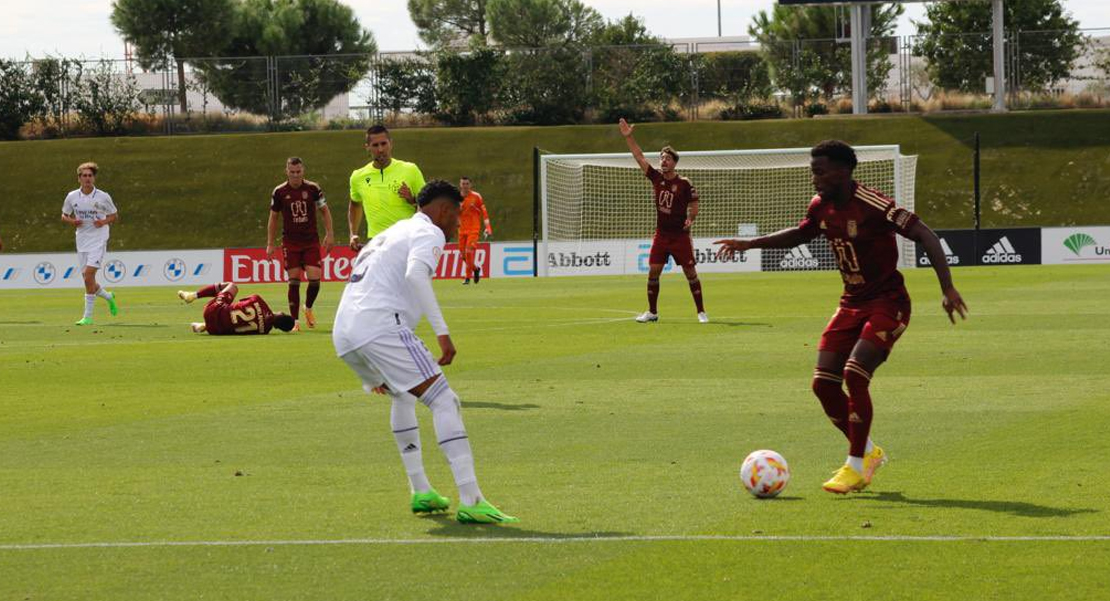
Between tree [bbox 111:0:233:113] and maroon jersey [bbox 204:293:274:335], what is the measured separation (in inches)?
2331

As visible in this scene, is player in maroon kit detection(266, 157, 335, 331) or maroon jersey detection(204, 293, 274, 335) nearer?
maroon jersey detection(204, 293, 274, 335)

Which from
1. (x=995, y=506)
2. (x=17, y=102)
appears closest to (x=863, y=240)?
(x=995, y=506)

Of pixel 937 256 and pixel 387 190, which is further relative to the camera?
pixel 387 190

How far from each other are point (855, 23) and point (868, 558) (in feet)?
162

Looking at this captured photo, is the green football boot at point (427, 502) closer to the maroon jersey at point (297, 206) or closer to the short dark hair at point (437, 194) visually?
the short dark hair at point (437, 194)

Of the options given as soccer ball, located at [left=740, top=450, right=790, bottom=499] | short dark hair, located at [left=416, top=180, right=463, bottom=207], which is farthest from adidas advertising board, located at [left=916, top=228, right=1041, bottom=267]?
short dark hair, located at [left=416, top=180, right=463, bottom=207]

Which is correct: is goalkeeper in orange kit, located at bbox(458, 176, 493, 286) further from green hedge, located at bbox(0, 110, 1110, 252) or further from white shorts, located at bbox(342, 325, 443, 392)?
white shorts, located at bbox(342, 325, 443, 392)

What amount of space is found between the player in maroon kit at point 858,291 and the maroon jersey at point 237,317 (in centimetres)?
1321

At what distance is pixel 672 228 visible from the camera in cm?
2212

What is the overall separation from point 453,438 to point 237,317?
1398 cm

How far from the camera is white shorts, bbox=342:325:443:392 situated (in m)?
7.95

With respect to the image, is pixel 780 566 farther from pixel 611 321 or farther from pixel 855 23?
pixel 855 23

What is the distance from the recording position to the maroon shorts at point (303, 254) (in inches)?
868

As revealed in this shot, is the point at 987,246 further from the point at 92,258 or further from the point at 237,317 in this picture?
the point at 237,317
